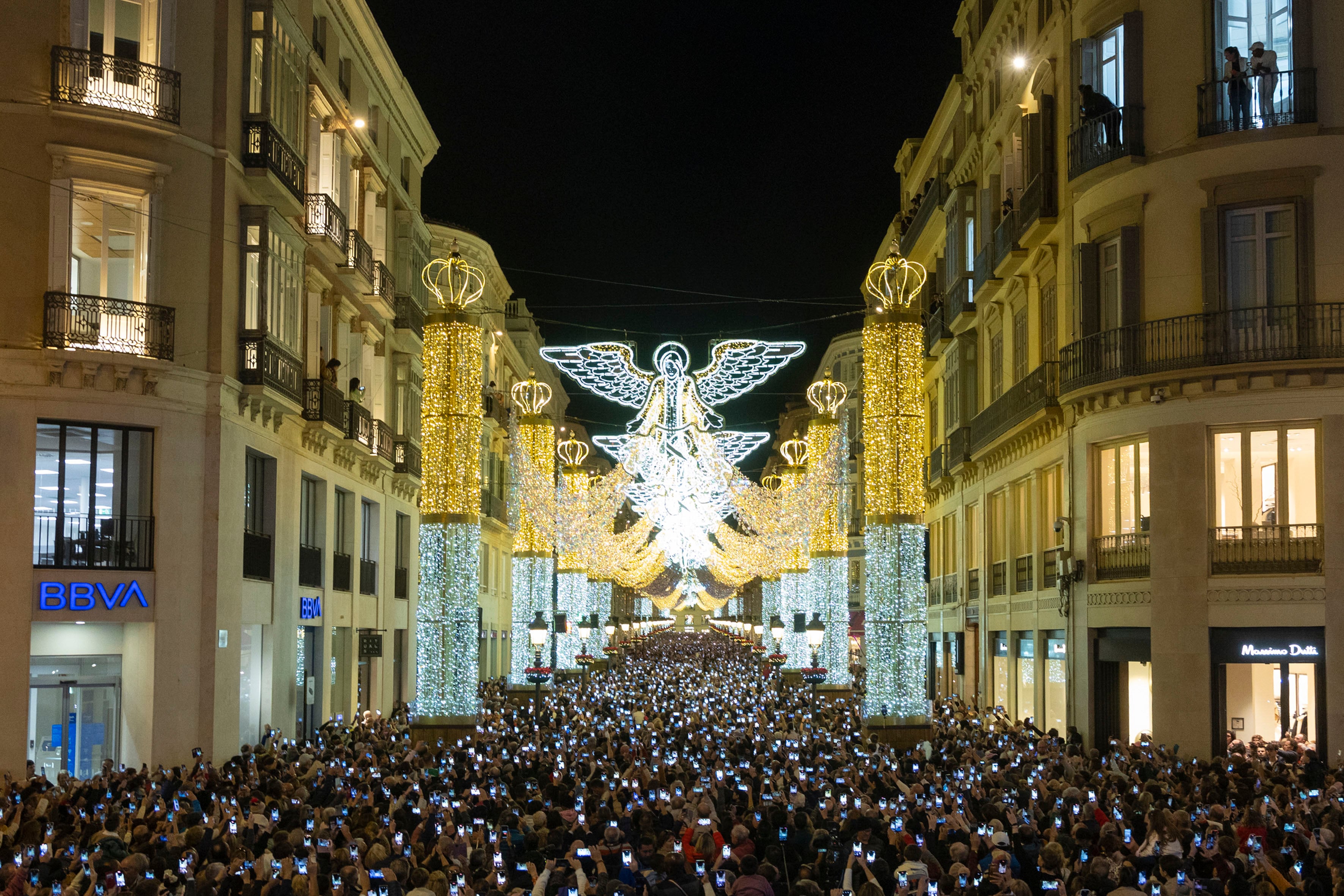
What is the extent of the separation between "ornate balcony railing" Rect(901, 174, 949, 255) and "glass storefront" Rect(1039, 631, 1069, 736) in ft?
55.7

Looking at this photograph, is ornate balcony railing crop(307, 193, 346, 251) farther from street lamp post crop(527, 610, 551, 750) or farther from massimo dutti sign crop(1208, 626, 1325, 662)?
massimo dutti sign crop(1208, 626, 1325, 662)

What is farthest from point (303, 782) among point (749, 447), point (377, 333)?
point (749, 447)

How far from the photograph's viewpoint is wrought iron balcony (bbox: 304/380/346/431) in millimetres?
30609

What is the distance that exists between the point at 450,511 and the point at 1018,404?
1251cm

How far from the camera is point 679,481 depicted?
44.6m

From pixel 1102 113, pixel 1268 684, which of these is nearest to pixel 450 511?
pixel 1102 113

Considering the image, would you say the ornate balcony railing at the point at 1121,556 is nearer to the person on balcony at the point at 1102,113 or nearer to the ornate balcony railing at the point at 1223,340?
the ornate balcony railing at the point at 1223,340

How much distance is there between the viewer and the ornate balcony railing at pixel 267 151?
25.8m

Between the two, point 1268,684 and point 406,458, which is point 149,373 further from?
point 1268,684

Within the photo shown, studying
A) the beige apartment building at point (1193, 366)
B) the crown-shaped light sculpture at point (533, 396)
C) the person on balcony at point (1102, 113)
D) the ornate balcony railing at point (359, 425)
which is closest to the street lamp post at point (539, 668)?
the ornate balcony railing at point (359, 425)

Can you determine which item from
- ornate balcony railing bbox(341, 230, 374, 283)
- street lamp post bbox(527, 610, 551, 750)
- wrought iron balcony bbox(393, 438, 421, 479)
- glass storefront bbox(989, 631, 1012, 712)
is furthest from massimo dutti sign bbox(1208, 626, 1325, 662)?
wrought iron balcony bbox(393, 438, 421, 479)

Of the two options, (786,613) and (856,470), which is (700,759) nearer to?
(786,613)

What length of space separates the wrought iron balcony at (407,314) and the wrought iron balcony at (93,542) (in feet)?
60.4

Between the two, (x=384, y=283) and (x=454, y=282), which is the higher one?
(x=384, y=283)
